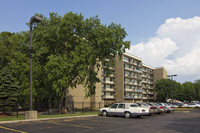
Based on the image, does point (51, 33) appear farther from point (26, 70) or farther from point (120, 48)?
point (120, 48)

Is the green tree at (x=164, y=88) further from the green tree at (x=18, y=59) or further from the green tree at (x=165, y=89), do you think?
the green tree at (x=18, y=59)

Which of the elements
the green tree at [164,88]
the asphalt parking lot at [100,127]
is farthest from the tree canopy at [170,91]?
the asphalt parking lot at [100,127]

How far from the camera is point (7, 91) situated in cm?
2730

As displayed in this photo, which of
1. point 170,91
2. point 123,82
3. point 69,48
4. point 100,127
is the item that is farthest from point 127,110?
point 170,91

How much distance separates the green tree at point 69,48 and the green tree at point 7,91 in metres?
3.75

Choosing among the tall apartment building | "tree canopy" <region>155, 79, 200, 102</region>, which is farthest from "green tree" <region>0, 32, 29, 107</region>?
"tree canopy" <region>155, 79, 200, 102</region>

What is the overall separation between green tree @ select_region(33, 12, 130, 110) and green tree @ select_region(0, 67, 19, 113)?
12.3ft

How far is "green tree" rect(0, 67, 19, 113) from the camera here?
2648cm

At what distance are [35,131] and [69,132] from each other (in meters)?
2.15

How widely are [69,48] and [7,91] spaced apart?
1130cm

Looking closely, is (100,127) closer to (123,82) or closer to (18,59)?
(18,59)

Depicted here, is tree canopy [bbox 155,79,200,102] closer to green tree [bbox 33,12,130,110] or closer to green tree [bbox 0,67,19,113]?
green tree [bbox 33,12,130,110]

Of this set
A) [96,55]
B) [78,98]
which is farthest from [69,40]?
[78,98]

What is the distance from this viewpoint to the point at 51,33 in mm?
31000
